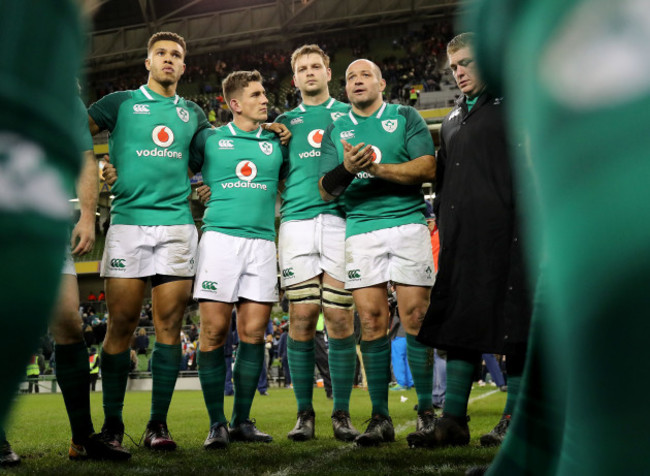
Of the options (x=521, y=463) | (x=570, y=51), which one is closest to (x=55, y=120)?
(x=570, y=51)

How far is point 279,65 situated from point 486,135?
29669mm

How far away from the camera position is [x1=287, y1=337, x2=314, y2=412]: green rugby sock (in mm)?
4082

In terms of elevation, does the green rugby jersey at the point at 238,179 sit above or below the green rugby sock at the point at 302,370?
above

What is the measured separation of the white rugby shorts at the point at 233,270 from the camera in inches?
156

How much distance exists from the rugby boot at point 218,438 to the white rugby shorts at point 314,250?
100 cm

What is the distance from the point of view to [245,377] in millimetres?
4016

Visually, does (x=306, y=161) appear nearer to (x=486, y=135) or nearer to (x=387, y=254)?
(x=387, y=254)

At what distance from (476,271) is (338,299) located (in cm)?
138

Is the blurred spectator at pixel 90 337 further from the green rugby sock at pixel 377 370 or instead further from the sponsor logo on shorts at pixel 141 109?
the green rugby sock at pixel 377 370

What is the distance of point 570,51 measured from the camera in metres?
0.50

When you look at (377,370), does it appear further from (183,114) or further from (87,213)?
(183,114)

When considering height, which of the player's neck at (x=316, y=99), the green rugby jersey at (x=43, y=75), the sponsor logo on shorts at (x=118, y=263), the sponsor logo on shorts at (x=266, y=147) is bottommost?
the green rugby jersey at (x=43, y=75)

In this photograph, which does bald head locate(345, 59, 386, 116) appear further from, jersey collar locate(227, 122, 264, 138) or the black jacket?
the black jacket

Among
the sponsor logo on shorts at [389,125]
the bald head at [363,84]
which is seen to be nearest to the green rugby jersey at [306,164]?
the bald head at [363,84]
